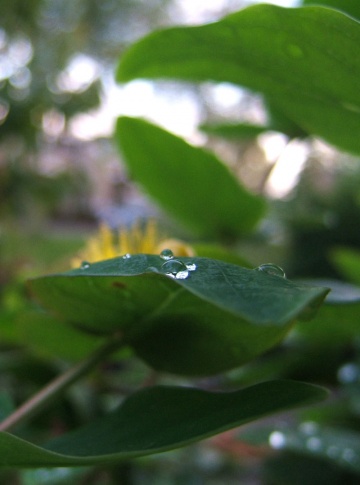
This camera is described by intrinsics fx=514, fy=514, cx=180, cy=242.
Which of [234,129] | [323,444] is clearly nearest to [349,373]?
[323,444]

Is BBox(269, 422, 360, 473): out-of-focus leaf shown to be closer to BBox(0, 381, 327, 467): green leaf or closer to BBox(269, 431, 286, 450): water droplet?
BBox(269, 431, 286, 450): water droplet

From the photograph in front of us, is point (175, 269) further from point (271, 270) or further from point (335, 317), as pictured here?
point (335, 317)

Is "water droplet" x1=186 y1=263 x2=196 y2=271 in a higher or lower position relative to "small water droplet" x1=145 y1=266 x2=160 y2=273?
lower

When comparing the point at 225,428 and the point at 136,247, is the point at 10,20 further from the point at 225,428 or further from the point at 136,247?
the point at 225,428

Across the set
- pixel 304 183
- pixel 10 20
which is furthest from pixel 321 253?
pixel 10 20

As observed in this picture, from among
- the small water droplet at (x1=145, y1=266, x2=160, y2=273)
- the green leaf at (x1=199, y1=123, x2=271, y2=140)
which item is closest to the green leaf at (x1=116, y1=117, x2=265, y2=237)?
the green leaf at (x1=199, y1=123, x2=271, y2=140)

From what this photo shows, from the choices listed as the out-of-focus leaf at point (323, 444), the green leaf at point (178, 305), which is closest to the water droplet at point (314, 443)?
the out-of-focus leaf at point (323, 444)
